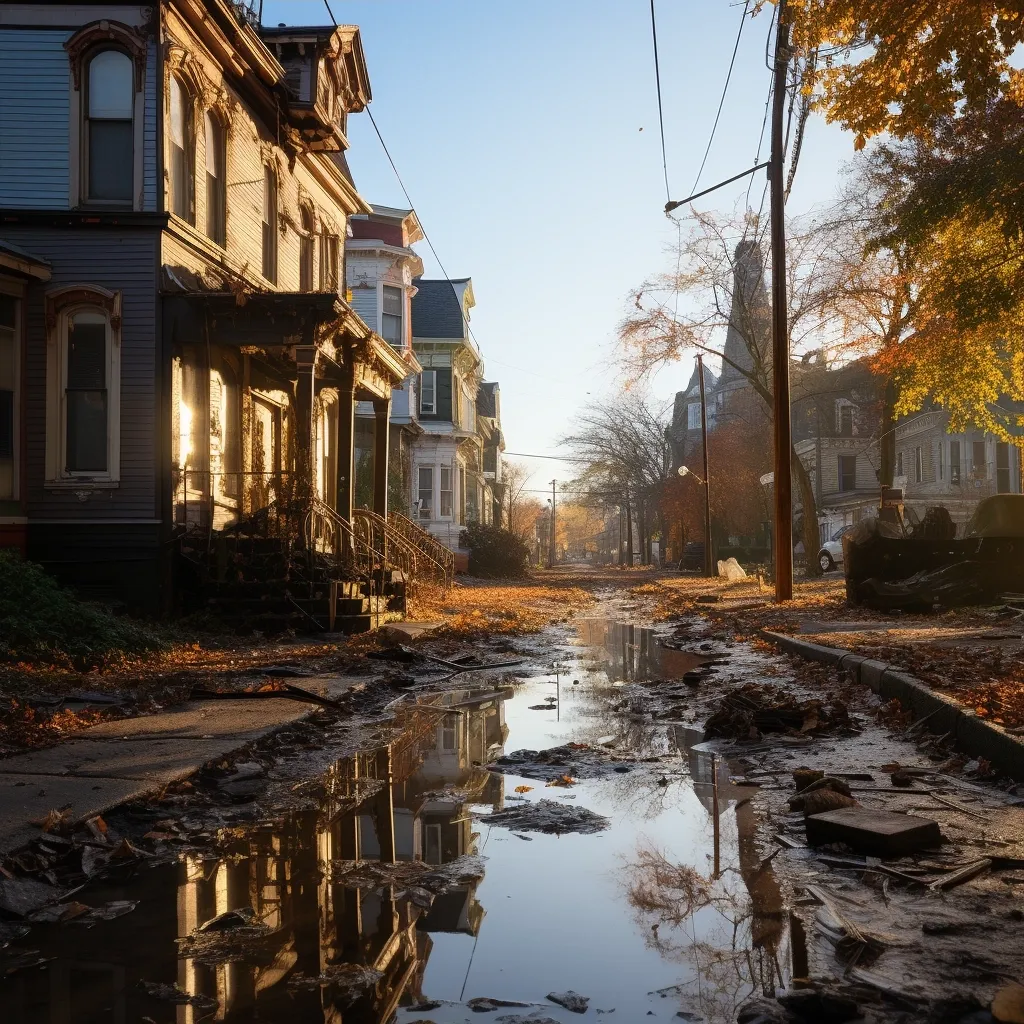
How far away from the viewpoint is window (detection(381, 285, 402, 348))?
37.5 meters

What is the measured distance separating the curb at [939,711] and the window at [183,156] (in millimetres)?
11078

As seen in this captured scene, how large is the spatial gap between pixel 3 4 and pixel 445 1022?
16461 mm

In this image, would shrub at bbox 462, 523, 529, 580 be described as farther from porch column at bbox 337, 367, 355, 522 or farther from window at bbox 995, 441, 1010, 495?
porch column at bbox 337, 367, 355, 522

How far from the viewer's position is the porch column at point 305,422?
52.7ft

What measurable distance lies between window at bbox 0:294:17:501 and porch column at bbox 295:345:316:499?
3780mm

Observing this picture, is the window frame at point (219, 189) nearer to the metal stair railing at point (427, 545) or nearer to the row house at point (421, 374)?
the metal stair railing at point (427, 545)

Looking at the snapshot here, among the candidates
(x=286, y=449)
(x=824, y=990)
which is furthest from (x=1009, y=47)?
(x=286, y=449)

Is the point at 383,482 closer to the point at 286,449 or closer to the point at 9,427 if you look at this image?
the point at 286,449

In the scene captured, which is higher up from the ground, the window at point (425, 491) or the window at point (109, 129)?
the window at point (109, 129)

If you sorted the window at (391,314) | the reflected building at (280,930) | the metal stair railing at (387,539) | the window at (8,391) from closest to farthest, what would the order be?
the reflected building at (280,930) < the window at (8,391) < the metal stair railing at (387,539) < the window at (391,314)

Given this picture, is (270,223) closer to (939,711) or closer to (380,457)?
(380,457)

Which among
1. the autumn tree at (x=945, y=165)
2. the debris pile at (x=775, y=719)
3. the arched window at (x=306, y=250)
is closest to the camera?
the debris pile at (x=775, y=719)

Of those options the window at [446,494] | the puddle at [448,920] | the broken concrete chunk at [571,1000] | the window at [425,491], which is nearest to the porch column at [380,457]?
the puddle at [448,920]

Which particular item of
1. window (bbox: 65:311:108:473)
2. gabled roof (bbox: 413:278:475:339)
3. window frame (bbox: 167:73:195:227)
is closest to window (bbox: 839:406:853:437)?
gabled roof (bbox: 413:278:475:339)
